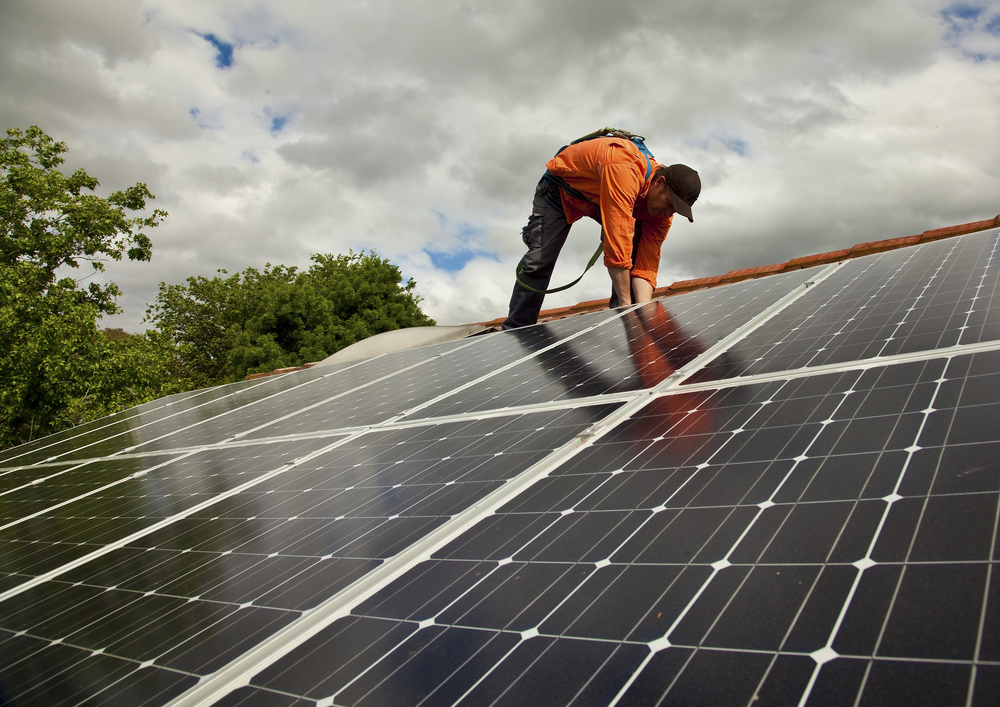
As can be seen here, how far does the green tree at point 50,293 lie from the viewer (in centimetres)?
1777

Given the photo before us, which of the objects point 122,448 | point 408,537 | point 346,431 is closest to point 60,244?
point 122,448

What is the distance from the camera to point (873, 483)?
1.62 meters

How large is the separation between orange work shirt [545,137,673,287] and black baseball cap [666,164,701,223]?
326 millimetres

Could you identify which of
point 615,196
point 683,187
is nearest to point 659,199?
point 683,187

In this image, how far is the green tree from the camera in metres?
17.8

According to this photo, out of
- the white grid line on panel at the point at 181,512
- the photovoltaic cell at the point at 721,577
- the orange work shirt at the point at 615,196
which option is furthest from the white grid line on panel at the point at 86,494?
the orange work shirt at the point at 615,196

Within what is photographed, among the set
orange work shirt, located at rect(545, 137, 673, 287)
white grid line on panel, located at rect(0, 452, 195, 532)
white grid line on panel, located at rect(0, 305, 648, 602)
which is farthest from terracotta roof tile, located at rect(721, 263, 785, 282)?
white grid line on panel, located at rect(0, 452, 195, 532)

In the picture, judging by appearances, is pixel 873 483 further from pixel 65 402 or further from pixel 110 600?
pixel 65 402

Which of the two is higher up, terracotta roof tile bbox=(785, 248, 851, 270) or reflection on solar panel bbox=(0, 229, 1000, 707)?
terracotta roof tile bbox=(785, 248, 851, 270)

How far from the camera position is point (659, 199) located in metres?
7.30

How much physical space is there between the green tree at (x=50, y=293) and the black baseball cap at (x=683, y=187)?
1799 cm

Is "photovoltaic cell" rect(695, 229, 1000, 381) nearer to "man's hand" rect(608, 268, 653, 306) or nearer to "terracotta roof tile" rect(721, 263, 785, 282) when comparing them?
"man's hand" rect(608, 268, 653, 306)

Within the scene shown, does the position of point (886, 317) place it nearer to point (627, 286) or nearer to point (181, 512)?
point (181, 512)

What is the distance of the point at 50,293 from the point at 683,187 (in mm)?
22525
